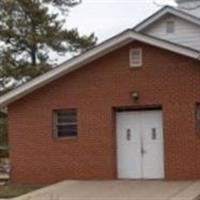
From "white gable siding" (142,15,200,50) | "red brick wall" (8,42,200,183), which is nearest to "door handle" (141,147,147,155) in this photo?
"red brick wall" (8,42,200,183)

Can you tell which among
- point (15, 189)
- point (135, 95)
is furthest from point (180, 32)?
point (15, 189)

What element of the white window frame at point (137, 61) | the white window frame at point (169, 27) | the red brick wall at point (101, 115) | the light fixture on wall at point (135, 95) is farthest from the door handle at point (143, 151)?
the white window frame at point (169, 27)

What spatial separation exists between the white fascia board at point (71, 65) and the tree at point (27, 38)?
14486 millimetres

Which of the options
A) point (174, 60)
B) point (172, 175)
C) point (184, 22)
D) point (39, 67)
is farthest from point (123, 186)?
point (39, 67)

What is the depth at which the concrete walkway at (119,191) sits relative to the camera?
20.5 metres

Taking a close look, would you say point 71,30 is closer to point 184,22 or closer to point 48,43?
point 48,43

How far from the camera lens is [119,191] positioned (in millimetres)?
21828

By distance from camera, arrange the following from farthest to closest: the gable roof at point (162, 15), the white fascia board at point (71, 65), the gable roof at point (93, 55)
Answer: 1. the gable roof at point (162, 15)
2. the white fascia board at point (71, 65)
3. the gable roof at point (93, 55)

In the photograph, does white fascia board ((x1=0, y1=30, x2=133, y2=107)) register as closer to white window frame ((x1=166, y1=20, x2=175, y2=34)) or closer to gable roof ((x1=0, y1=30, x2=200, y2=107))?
gable roof ((x1=0, y1=30, x2=200, y2=107))

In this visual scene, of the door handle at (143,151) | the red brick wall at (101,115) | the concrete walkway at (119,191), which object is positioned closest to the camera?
the concrete walkway at (119,191)

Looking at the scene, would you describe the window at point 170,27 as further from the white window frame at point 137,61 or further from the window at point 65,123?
the window at point 65,123

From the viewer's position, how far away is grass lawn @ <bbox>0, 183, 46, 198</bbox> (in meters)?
22.9

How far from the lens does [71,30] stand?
141 feet

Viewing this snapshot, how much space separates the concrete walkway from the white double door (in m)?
1.00
